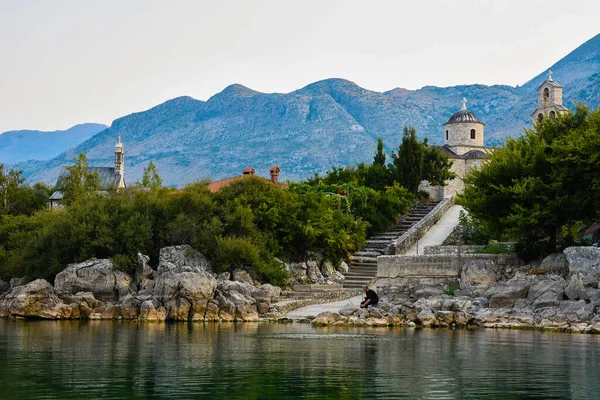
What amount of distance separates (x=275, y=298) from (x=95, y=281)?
24.8ft

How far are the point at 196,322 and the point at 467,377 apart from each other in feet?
57.0

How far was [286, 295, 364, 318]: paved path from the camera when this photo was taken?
119ft

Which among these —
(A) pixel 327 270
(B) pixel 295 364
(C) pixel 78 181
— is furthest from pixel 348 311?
(C) pixel 78 181

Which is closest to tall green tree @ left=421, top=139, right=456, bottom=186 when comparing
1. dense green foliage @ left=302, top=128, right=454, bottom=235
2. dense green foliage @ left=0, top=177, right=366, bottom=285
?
dense green foliage @ left=302, top=128, right=454, bottom=235

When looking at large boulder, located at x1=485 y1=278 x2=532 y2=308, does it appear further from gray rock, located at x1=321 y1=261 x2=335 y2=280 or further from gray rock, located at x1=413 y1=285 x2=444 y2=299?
gray rock, located at x1=321 y1=261 x2=335 y2=280

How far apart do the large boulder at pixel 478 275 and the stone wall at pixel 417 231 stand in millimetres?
7557

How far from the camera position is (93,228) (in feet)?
137

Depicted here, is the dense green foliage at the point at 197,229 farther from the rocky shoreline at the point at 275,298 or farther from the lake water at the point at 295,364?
the lake water at the point at 295,364

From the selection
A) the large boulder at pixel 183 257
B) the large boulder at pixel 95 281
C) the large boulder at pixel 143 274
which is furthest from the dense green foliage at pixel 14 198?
the large boulder at pixel 183 257

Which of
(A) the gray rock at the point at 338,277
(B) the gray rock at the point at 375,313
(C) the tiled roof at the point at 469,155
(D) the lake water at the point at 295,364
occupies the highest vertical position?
(C) the tiled roof at the point at 469,155

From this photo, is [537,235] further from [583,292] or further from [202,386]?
[202,386]

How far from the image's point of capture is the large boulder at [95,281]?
38875 mm

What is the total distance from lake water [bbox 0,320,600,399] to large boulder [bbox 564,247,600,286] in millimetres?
3985

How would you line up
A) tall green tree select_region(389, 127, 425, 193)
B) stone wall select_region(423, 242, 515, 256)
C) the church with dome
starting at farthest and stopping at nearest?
the church with dome < tall green tree select_region(389, 127, 425, 193) < stone wall select_region(423, 242, 515, 256)
